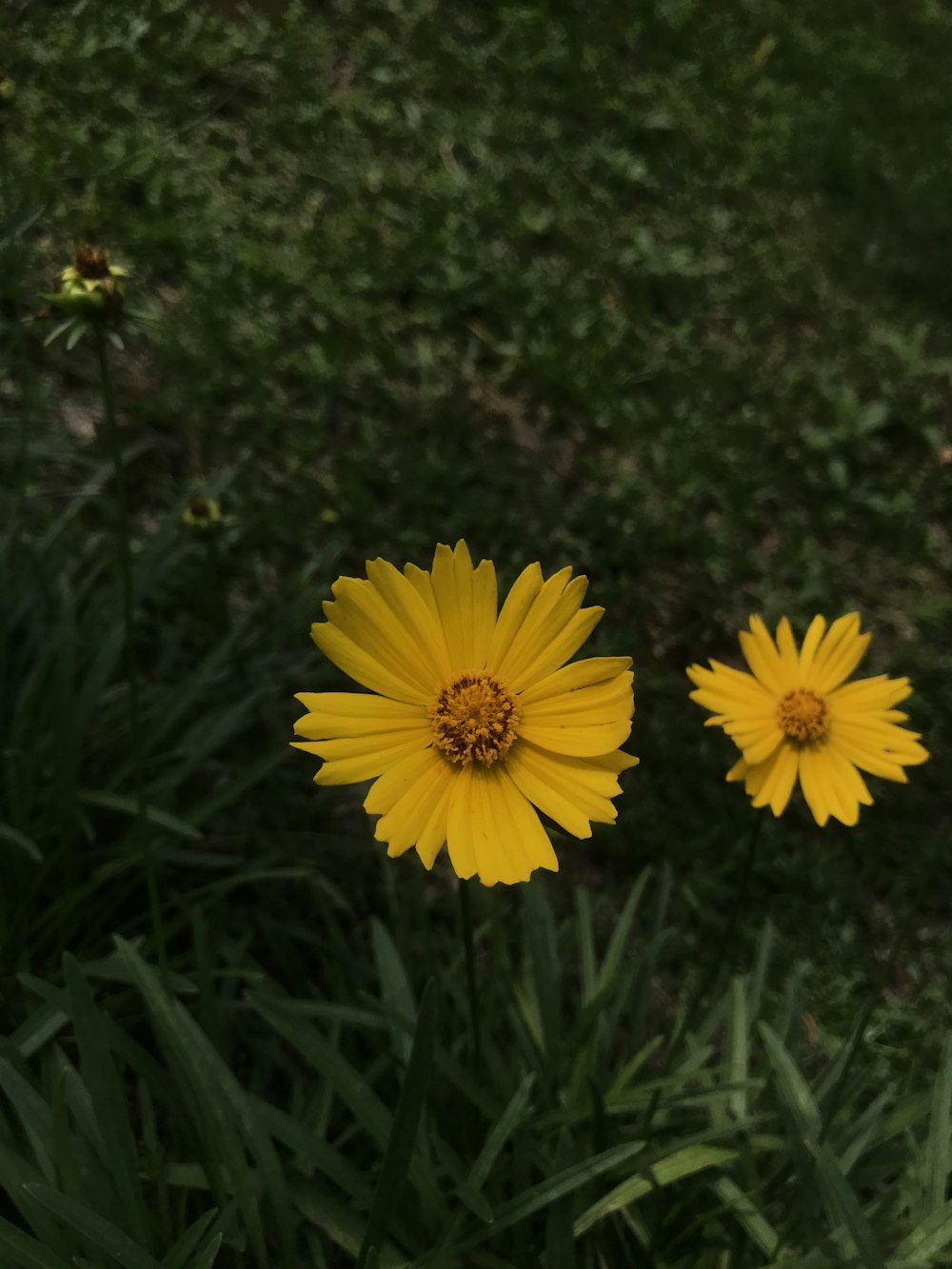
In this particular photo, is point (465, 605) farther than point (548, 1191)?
No

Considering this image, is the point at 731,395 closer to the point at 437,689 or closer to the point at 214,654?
the point at 214,654

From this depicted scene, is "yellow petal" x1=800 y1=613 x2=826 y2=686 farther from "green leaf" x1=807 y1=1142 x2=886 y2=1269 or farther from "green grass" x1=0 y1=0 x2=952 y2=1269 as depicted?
"green leaf" x1=807 y1=1142 x2=886 y2=1269

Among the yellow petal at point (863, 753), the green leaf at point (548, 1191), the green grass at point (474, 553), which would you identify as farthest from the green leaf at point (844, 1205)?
the yellow petal at point (863, 753)

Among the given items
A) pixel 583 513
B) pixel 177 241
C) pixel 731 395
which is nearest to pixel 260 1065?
pixel 583 513

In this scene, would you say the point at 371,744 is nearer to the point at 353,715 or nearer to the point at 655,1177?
the point at 353,715

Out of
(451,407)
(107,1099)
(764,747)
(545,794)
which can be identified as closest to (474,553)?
(451,407)

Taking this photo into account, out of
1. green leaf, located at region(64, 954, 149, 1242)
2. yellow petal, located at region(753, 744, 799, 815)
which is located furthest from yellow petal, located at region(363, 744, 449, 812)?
yellow petal, located at region(753, 744, 799, 815)
